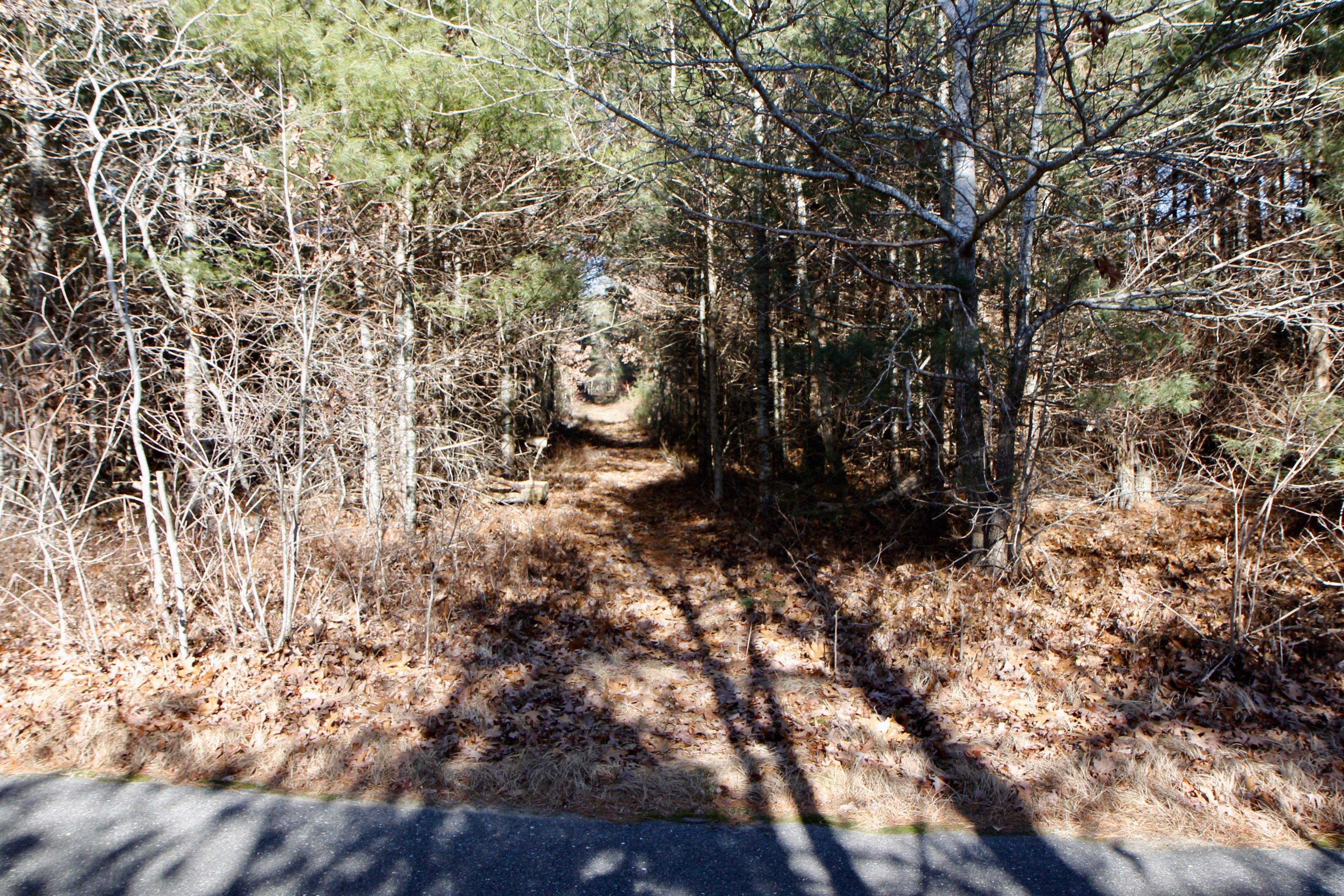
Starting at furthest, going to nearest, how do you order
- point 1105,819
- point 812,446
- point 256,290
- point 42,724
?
1. point 812,446
2. point 256,290
3. point 42,724
4. point 1105,819

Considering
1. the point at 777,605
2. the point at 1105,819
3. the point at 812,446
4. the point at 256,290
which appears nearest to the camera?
the point at 1105,819

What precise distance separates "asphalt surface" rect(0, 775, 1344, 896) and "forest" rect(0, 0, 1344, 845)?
0.86ft

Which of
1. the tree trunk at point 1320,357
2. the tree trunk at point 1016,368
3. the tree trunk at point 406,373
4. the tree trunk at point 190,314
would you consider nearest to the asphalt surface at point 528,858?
the tree trunk at point 190,314

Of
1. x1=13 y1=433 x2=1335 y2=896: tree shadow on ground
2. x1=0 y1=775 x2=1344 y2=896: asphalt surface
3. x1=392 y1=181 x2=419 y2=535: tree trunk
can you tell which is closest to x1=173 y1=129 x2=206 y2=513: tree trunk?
x1=13 y1=433 x2=1335 y2=896: tree shadow on ground

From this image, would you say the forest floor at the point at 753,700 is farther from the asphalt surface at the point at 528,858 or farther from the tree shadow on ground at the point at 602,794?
the asphalt surface at the point at 528,858

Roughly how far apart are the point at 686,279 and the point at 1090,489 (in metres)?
8.84

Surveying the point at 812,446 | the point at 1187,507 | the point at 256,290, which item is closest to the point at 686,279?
the point at 812,446

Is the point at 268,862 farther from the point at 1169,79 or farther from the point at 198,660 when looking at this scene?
the point at 1169,79

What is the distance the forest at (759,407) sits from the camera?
17.1 feet

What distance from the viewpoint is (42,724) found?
5.28 meters

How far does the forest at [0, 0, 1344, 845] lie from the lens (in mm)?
5203

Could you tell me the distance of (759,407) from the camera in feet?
42.5

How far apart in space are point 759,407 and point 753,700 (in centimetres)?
730

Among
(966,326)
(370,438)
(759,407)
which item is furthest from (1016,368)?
(370,438)
